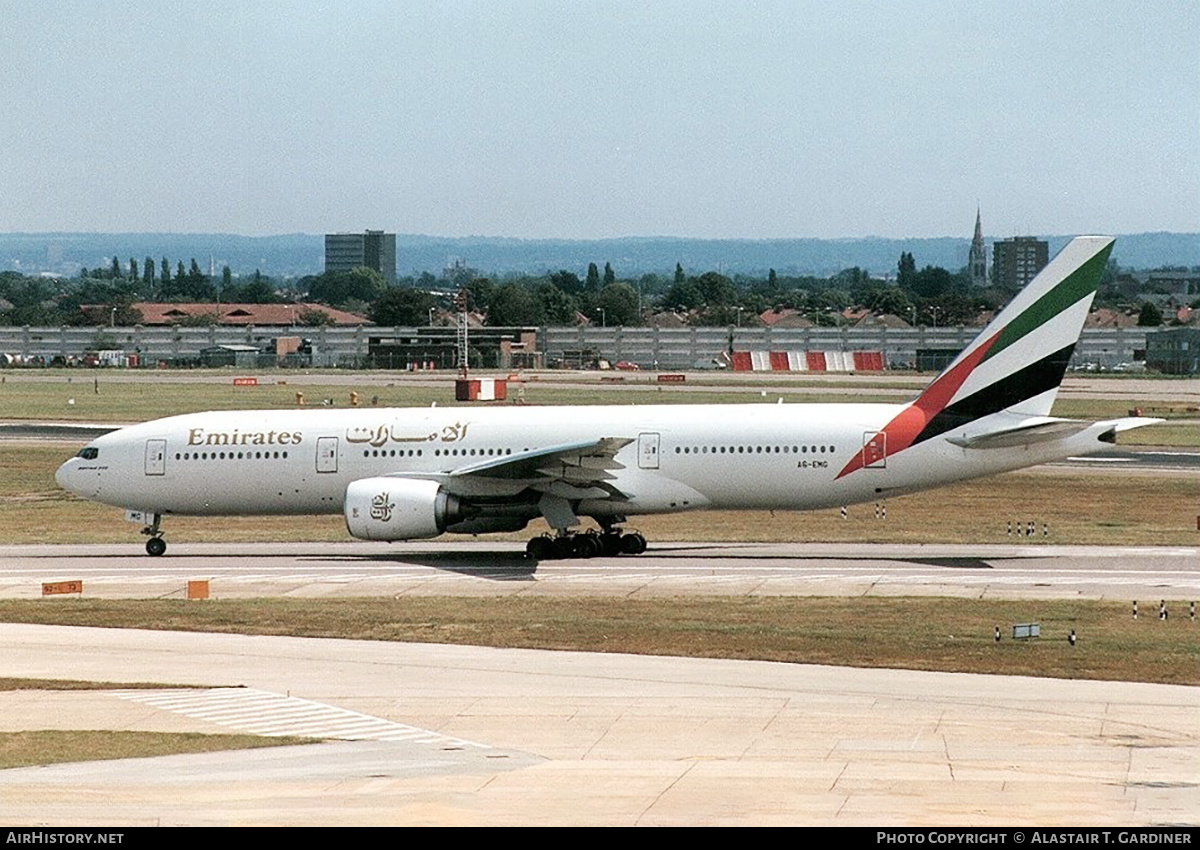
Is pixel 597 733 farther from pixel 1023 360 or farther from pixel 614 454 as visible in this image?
pixel 1023 360

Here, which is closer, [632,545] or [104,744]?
[104,744]

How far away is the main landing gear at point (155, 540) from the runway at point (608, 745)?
45.8 feet

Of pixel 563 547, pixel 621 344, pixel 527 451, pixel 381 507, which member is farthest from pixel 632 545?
pixel 621 344

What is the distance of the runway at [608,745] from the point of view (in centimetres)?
2053

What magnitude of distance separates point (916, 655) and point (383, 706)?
9.62m

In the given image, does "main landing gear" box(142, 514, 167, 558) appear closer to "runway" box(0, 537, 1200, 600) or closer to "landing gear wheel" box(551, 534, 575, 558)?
"runway" box(0, 537, 1200, 600)

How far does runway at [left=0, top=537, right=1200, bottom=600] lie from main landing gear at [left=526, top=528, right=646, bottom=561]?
407 millimetres

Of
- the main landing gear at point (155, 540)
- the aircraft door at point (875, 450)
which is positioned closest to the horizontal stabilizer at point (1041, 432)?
the aircraft door at point (875, 450)

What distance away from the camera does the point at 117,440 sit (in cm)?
4722

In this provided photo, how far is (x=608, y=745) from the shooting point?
2438 centimetres

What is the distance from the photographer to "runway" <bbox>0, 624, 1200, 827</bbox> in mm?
20531

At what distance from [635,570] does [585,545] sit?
9.34 ft

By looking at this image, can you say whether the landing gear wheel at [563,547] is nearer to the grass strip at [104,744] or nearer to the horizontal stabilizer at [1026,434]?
the horizontal stabilizer at [1026,434]

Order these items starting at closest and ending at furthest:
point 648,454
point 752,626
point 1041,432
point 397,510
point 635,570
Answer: point 752,626, point 1041,432, point 635,570, point 397,510, point 648,454
